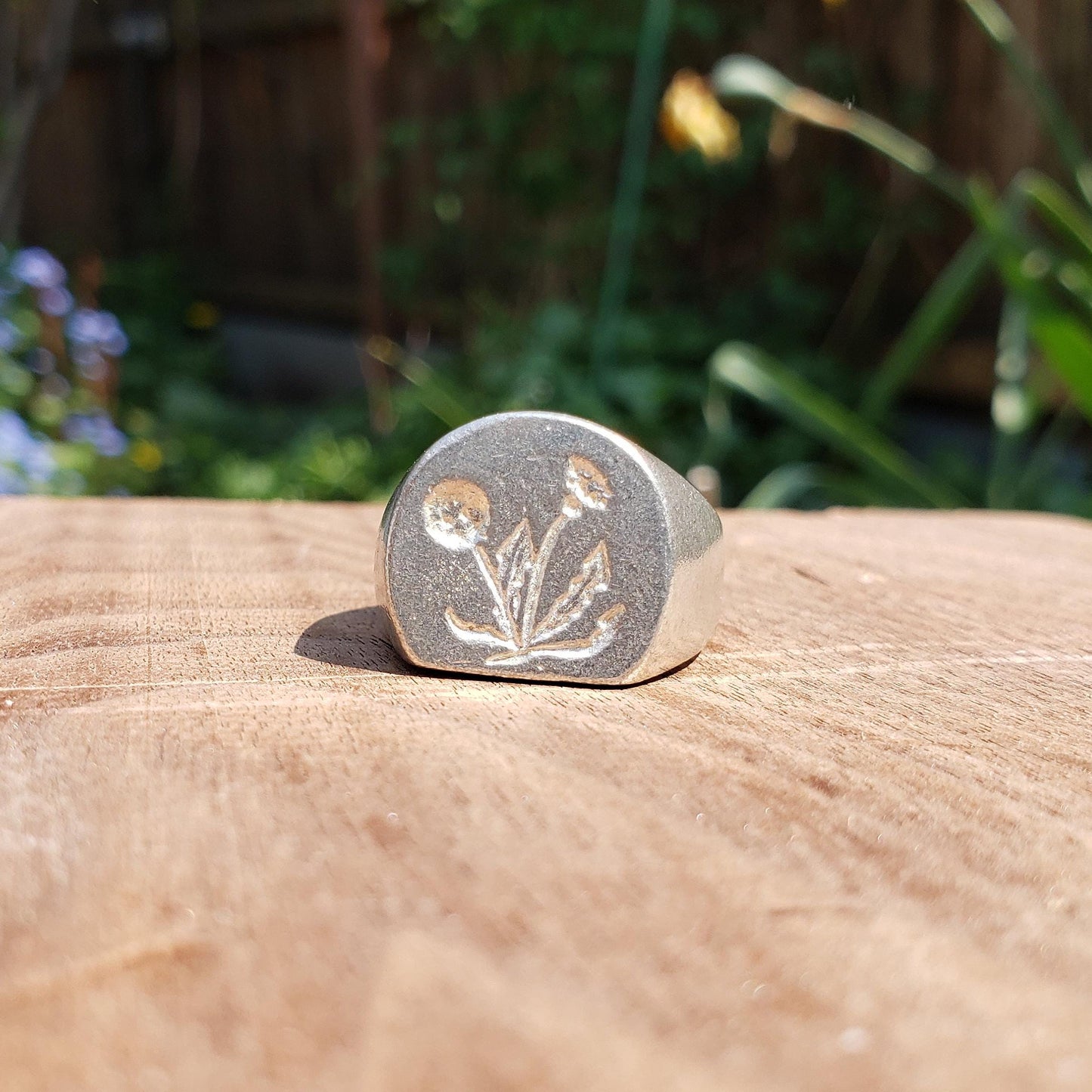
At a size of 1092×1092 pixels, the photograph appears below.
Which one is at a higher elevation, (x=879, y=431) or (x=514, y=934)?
(x=514, y=934)

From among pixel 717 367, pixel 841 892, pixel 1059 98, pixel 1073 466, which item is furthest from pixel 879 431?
pixel 841 892

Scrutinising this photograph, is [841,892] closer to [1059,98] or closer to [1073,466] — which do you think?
[1073,466]

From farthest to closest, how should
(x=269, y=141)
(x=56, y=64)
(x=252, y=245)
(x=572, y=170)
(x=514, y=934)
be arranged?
(x=252, y=245) → (x=269, y=141) → (x=56, y=64) → (x=572, y=170) → (x=514, y=934)

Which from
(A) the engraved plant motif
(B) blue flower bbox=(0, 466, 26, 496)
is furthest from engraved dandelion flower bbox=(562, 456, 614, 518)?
(B) blue flower bbox=(0, 466, 26, 496)

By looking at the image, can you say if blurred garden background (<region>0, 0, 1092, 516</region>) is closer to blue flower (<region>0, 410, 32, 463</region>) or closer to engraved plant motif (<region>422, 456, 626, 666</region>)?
blue flower (<region>0, 410, 32, 463</region>)

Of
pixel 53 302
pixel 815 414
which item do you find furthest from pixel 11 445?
pixel 815 414

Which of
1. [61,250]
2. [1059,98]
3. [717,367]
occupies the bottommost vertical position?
[61,250]
